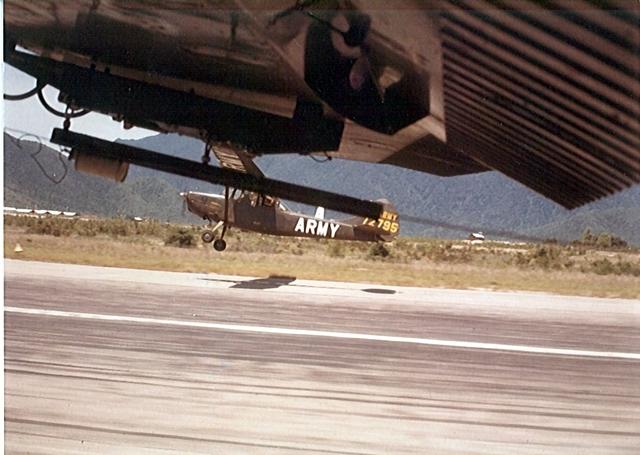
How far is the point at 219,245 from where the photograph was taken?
76.9 inches

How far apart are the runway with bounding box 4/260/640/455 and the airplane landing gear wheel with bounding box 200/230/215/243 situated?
0.12 m

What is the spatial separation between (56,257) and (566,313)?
155cm

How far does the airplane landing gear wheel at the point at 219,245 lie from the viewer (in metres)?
1.95

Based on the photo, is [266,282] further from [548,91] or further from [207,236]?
[548,91]

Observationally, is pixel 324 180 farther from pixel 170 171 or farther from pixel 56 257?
pixel 56 257

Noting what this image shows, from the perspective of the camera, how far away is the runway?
1.91m

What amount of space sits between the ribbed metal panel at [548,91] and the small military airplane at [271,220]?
35 centimetres

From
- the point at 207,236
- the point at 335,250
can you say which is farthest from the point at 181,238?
the point at 335,250

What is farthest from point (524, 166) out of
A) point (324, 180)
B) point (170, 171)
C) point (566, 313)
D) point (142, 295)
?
point (142, 295)

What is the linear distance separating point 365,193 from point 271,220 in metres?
0.30

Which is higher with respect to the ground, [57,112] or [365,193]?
[57,112]

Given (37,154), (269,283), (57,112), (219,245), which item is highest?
(57,112)

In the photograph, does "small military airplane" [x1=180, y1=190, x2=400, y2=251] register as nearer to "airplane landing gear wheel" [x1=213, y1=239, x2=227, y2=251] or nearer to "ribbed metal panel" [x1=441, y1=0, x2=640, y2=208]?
"airplane landing gear wheel" [x1=213, y1=239, x2=227, y2=251]

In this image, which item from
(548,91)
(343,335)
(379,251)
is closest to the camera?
(548,91)
